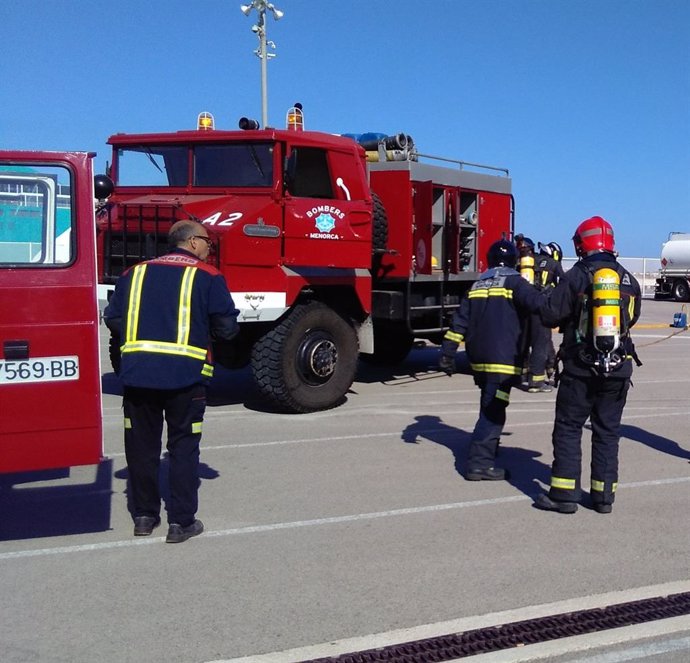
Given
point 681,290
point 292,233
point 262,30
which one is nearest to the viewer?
point 292,233

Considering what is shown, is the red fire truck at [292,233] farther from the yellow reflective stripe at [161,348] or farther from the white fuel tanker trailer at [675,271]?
the white fuel tanker trailer at [675,271]

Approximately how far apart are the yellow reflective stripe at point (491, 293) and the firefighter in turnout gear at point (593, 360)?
0.64 m

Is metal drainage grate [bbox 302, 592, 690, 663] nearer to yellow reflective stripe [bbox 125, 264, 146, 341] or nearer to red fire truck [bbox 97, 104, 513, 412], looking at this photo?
yellow reflective stripe [bbox 125, 264, 146, 341]

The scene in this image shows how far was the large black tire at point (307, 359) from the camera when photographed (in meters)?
Answer: 8.36

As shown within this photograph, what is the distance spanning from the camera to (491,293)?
6.24 m

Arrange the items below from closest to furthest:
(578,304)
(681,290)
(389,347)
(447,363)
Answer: (578,304) < (447,363) < (389,347) < (681,290)

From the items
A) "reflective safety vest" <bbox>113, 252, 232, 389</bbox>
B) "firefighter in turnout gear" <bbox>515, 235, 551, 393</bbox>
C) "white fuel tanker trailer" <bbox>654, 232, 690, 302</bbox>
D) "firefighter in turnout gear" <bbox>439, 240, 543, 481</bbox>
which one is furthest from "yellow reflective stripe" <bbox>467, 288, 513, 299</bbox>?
"white fuel tanker trailer" <bbox>654, 232, 690, 302</bbox>

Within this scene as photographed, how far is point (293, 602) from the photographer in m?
4.09

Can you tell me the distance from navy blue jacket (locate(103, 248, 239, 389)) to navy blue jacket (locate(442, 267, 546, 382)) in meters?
2.21

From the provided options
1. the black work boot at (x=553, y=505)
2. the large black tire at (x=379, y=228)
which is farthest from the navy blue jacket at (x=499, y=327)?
the large black tire at (x=379, y=228)

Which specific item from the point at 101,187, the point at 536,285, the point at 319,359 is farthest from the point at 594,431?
the point at 536,285

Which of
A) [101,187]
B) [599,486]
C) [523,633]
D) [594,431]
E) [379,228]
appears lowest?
[523,633]

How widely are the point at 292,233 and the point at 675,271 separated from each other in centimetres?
2900

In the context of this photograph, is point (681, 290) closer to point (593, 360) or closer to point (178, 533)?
point (593, 360)
